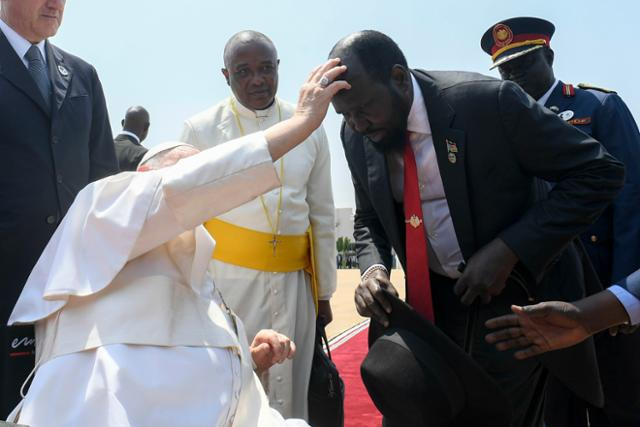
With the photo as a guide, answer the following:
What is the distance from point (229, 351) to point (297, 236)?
5.38ft

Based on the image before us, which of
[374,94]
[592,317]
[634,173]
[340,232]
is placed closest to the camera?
[592,317]

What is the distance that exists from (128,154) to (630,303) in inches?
155

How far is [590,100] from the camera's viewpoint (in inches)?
149

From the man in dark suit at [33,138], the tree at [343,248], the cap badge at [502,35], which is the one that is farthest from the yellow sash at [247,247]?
the tree at [343,248]

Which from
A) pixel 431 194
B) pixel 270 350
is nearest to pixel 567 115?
pixel 431 194

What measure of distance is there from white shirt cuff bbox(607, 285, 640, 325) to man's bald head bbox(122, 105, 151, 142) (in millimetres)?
4556

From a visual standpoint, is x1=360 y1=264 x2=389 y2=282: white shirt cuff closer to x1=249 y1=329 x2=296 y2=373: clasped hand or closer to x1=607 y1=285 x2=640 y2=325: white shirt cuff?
x1=249 y1=329 x2=296 y2=373: clasped hand

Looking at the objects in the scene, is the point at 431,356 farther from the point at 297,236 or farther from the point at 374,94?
the point at 297,236

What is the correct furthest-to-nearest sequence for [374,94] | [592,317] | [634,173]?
[634,173], [374,94], [592,317]

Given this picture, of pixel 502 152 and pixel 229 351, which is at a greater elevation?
pixel 502 152

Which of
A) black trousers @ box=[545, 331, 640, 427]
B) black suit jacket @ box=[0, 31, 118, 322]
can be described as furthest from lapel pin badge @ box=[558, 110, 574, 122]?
black suit jacket @ box=[0, 31, 118, 322]

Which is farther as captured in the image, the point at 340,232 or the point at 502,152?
the point at 340,232

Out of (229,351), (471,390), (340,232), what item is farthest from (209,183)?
(340,232)

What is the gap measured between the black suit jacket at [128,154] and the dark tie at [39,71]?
7.20ft
